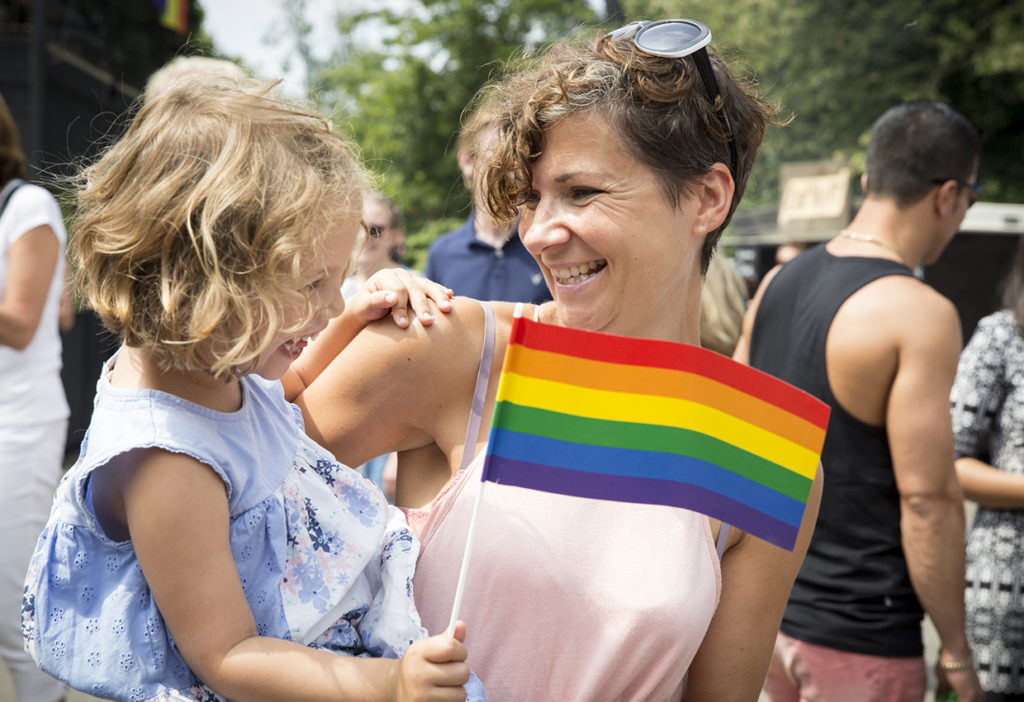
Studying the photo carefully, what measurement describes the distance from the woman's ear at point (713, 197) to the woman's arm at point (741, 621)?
529 millimetres

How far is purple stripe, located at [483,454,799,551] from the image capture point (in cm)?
157

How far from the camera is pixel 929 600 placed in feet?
9.76

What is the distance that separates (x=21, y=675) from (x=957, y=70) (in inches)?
759

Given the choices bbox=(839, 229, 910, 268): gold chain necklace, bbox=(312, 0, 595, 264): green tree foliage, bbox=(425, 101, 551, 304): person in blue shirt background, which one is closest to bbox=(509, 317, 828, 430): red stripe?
bbox=(839, 229, 910, 268): gold chain necklace

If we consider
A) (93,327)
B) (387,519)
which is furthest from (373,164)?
(93,327)

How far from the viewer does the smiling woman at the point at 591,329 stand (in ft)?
5.64

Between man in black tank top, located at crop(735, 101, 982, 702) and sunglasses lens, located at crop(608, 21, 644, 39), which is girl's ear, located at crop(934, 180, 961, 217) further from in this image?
sunglasses lens, located at crop(608, 21, 644, 39)

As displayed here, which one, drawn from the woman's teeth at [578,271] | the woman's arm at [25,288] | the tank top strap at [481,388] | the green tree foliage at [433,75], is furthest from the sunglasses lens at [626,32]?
the green tree foliage at [433,75]

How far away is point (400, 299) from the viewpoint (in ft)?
6.25

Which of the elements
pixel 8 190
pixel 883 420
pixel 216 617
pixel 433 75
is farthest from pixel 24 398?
pixel 433 75

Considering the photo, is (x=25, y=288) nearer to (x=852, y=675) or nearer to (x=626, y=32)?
(x=626, y=32)

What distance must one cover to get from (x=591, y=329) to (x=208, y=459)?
0.75 metres

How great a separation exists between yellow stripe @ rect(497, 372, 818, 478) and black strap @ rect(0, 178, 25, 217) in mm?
2564

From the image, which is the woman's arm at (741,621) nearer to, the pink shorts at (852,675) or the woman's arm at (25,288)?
the pink shorts at (852,675)
